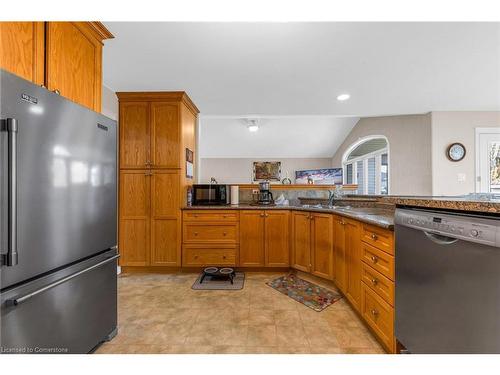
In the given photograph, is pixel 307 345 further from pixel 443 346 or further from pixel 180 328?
pixel 180 328

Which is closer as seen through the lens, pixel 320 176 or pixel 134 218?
pixel 134 218

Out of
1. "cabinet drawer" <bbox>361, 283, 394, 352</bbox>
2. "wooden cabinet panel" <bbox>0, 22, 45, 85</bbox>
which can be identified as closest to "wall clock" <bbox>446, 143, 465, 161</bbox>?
"cabinet drawer" <bbox>361, 283, 394, 352</bbox>

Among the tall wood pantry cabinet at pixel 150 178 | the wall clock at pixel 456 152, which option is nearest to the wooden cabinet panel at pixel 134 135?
the tall wood pantry cabinet at pixel 150 178

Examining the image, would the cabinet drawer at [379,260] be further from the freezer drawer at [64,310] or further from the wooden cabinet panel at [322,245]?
the freezer drawer at [64,310]

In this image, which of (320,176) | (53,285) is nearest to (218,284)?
(53,285)

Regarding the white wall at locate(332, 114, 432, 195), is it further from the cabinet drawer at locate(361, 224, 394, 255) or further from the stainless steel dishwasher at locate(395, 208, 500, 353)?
the stainless steel dishwasher at locate(395, 208, 500, 353)

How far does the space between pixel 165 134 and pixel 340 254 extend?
254cm

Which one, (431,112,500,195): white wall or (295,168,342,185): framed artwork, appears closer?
(431,112,500,195): white wall

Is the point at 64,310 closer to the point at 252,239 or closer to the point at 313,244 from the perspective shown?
the point at 252,239

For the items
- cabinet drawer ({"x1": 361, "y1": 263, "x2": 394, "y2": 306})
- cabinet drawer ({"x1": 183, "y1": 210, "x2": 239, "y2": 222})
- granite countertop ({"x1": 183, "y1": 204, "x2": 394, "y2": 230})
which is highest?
granite countertop ({"x1": 183, "y1": 204, "x2": 394, "y2": 230})

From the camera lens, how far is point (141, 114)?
2852mm

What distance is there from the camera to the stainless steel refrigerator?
870 millimetres

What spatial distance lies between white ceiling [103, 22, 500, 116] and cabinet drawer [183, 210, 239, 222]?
1.57 meters

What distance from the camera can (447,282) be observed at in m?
0.97
